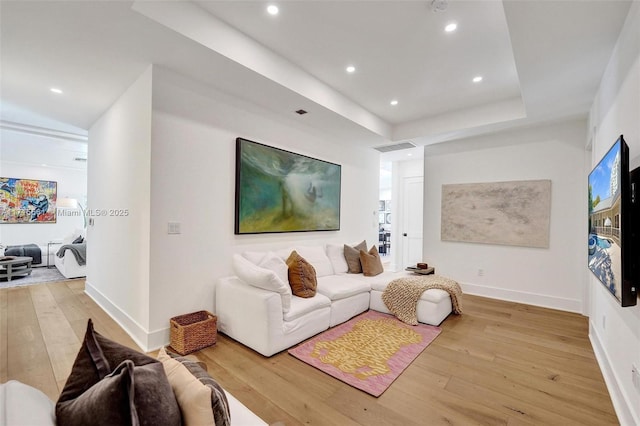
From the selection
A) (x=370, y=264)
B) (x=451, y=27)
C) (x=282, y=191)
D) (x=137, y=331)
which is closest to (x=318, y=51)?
(x=451, y=27)

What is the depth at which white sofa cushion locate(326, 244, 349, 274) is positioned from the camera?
4391mm

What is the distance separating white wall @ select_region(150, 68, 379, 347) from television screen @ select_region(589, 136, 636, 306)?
3.28 metres

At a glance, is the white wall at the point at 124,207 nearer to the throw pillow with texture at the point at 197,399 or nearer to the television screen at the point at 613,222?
the throw pillow with texture at the point at 197,399

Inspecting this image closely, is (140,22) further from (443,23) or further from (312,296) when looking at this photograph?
(312,296)

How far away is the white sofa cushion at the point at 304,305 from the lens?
284 centimetres

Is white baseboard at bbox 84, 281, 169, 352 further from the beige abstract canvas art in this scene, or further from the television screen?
the beige abstract canvas art

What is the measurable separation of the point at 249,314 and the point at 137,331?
1220 millimetres

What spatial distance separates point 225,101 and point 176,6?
1.12 metres

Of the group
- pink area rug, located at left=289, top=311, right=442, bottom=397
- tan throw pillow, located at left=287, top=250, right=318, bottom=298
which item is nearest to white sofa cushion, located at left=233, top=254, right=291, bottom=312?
tan throw pillow, located at left=287, top=250, right=318, bottom=298

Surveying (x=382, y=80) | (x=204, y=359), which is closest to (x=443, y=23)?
(x=382, y=80)

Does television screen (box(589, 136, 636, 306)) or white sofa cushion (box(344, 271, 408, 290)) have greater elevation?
television screen (box(589, 136, 636, 306))

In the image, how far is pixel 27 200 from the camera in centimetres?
747

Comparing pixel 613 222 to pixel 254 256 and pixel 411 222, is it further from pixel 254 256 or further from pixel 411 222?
pixel 411 222

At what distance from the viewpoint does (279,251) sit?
12.6ft
